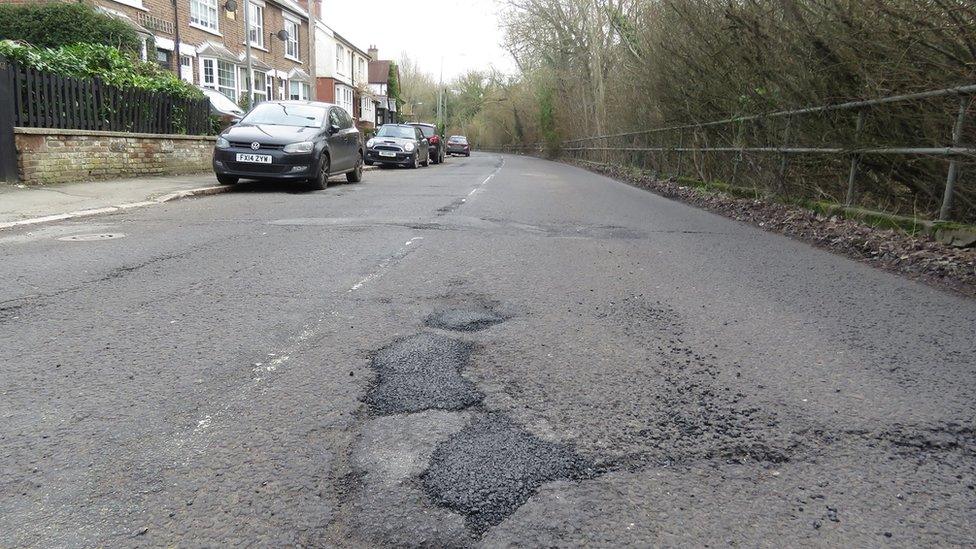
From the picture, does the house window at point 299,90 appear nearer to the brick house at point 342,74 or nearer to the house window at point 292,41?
the house window at point 292,41

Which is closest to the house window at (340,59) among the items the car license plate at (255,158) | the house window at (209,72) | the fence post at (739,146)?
the house window at (209,72)

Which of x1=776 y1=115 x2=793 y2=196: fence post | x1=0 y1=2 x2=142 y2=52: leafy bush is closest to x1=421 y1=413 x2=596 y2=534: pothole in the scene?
x1=776 y1=115 x2=793 y2=196: fence post

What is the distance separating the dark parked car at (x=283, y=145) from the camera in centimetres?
1202

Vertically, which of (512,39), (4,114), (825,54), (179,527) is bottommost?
(179,527)

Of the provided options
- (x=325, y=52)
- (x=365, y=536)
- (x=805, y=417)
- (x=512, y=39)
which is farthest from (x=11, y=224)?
(x=325, y=52)

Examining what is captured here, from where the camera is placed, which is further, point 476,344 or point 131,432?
point 476,344

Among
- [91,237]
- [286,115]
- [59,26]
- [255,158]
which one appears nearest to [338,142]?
[286,115]

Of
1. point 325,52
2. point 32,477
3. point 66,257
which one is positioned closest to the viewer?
point 32,477

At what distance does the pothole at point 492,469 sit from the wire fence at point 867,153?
5740 mm

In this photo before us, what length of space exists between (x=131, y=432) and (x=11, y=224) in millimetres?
6412

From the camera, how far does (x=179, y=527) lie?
2.03m

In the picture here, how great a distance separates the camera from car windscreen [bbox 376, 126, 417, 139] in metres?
25.4

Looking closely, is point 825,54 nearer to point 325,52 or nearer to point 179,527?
point 179,527

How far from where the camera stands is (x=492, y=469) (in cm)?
236
